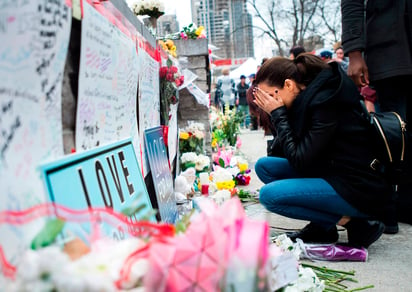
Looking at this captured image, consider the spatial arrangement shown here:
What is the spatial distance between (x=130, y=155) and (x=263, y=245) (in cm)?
116

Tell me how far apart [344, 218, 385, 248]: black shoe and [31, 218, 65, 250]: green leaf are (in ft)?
7.15

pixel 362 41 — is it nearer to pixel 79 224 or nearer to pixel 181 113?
pixel 79 224

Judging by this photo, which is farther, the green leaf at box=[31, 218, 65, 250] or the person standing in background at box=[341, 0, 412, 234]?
the person standing in background at box=[341, 0, 412, 234]

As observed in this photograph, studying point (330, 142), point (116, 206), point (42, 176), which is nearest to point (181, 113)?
point (330, 142)

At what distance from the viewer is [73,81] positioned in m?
1.44

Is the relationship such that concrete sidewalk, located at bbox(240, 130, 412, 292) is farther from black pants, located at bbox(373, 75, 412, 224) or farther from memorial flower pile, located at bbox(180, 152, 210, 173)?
memorial flower pile, located at bbox(180, 152, 210, 173)

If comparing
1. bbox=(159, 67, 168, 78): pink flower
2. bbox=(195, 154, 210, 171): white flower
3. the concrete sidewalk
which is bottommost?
the concrete sidewalk

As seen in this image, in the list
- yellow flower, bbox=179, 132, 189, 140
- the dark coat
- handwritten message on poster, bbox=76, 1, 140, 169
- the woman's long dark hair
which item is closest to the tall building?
yellow flower, bbox=179, 132, 189, 140

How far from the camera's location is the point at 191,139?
542 cm

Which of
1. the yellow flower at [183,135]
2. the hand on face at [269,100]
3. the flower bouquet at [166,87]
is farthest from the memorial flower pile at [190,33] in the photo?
the hand on face at [269,100]

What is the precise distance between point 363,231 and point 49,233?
2248mm

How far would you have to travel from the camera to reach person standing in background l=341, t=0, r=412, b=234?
3.08 meters

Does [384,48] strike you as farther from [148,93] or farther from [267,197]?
[148,93]

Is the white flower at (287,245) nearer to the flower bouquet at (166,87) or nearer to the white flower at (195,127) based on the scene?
the flower bouquet at (166,87)
